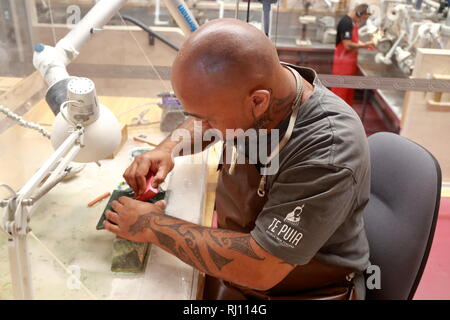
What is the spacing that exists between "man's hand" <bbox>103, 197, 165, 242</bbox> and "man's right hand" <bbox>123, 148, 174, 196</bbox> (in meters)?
0.12

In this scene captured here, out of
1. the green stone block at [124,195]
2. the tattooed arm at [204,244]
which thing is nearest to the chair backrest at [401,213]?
the tattooed arm at [204,244]

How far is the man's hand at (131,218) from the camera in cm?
96

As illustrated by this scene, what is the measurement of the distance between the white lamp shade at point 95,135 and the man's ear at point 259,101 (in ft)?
1.04

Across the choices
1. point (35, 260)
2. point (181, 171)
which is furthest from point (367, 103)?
point (35, 260)

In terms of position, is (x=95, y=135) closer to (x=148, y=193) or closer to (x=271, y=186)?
(x=148, y=193)

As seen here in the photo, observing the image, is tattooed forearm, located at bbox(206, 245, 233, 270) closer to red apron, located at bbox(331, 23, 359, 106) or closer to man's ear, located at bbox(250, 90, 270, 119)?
man's ear, located at bbox(250, 90, 270, 119)

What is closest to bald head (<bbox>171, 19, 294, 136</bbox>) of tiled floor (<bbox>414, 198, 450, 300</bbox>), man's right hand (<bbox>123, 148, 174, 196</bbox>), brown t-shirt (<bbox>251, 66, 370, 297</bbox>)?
brown t-shirt (<bbox>251, 66, 370, 297</bbox>)

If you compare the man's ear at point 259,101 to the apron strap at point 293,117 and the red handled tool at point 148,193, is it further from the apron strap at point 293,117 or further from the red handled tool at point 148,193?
the red handled tool at point 148,193

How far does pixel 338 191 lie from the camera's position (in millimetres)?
820

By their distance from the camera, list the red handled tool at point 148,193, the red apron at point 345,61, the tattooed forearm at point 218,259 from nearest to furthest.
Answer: the tattooed forearm at point 218,259, the red handled tool at point 148,193, the red apron at point 345,61

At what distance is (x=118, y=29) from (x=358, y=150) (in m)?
1.48

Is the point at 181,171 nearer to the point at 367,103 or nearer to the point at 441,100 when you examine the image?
the point at 441,100

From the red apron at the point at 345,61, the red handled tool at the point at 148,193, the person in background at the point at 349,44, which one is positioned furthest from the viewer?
the red apron at the point at 345,61

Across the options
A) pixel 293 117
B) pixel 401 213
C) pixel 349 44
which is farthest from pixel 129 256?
pixel 349 44
